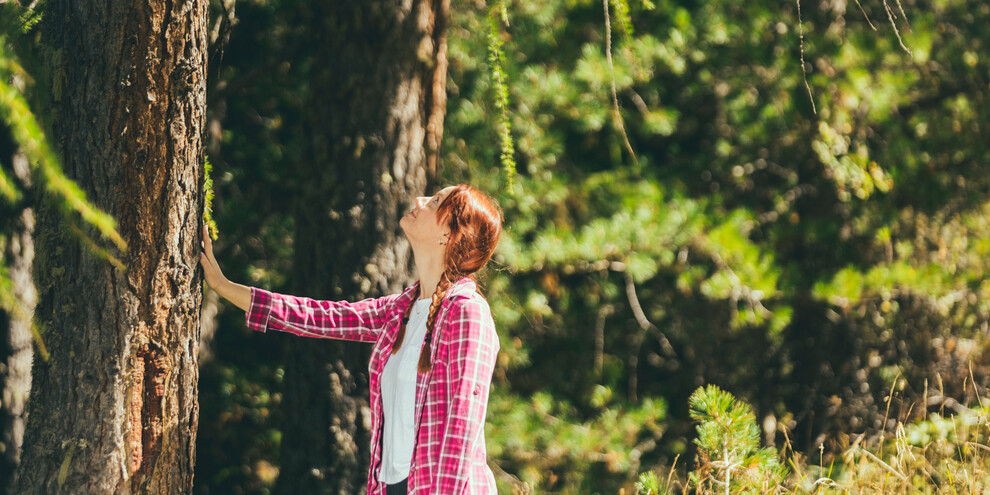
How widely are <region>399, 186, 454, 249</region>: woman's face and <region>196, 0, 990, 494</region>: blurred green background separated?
197 centimetres

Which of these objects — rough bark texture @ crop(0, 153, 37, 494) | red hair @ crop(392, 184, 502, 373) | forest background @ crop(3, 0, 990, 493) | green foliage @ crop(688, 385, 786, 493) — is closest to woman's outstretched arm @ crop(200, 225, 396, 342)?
red hair @ crop(392, 184, 502, 373)

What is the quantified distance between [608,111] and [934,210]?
253 centimetres

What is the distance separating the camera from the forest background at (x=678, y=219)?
13.6 feet

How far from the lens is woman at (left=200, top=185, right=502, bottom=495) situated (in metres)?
1.68

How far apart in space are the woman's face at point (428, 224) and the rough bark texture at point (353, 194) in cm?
86

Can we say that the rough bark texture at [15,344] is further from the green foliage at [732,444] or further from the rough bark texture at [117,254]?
the green foliage at [732,444]

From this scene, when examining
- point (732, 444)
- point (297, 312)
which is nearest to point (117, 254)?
point (297, 312)

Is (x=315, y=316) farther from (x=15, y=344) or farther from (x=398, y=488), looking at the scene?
(x=15, y=344)

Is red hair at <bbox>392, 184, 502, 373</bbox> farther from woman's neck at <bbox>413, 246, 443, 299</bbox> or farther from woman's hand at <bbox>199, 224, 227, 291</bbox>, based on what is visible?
woman's hand at <bbox>199, 224, 227, 291</bbox>

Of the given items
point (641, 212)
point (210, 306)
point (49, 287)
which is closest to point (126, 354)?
point (49, 287)

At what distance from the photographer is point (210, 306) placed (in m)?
3.88

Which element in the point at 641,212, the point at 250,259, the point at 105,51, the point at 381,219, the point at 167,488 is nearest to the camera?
the point at 105,51

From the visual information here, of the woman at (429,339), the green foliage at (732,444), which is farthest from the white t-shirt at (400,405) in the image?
the green foliage at (732,444)

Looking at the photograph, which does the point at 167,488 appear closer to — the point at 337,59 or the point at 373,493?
the point at 373,493
